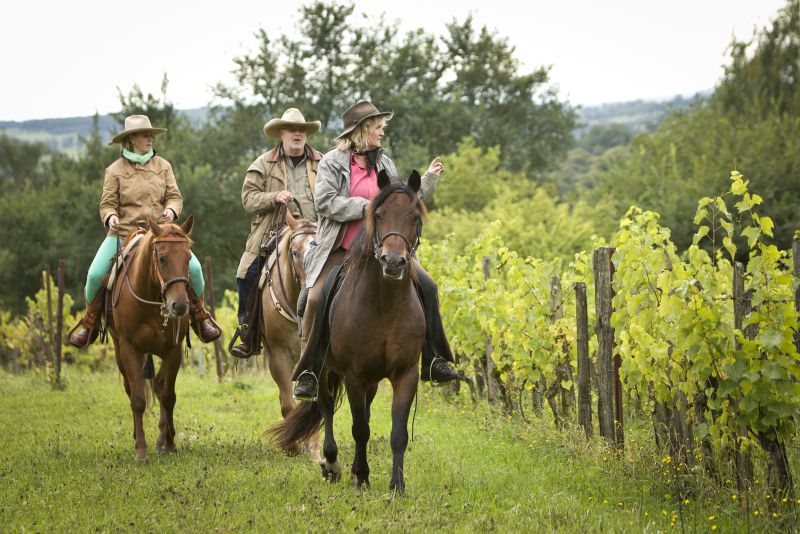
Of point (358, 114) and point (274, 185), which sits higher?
point (358, 114)

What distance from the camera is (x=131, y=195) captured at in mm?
9945

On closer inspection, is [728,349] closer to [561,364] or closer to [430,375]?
[430,375]

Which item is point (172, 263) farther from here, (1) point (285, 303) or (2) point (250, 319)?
(2) point (250, 319)

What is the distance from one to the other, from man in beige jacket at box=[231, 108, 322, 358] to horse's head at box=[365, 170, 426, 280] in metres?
3.36

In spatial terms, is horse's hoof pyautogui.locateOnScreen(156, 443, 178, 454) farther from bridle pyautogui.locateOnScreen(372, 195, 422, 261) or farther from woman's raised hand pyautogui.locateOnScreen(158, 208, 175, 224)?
bridle pyautogui.locateOnScreen(372, 195, 422, 261)

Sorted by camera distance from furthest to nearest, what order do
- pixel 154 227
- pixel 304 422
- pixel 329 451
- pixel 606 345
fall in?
1. pixel 154 227
2. pixel 304 422
3. pixel 606 345
4. pixel 329 451

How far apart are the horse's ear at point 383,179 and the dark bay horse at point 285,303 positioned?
2.27 m

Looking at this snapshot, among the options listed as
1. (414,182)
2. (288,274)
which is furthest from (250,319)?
(414,182)

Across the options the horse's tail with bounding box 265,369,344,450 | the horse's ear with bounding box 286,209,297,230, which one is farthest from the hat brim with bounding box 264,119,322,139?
the horse's tail with bounding box 265,369,344,450

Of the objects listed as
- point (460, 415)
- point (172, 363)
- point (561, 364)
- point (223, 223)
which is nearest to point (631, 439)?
point (561, 364)

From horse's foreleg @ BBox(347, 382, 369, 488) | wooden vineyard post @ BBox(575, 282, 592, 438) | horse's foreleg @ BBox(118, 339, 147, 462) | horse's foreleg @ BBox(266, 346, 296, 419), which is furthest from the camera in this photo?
horse's foreleg @ BBox(266, 346, 296, 419)

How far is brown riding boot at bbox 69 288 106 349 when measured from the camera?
982cm

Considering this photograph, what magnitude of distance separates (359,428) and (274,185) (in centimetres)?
368

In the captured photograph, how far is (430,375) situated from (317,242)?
4.72ft
